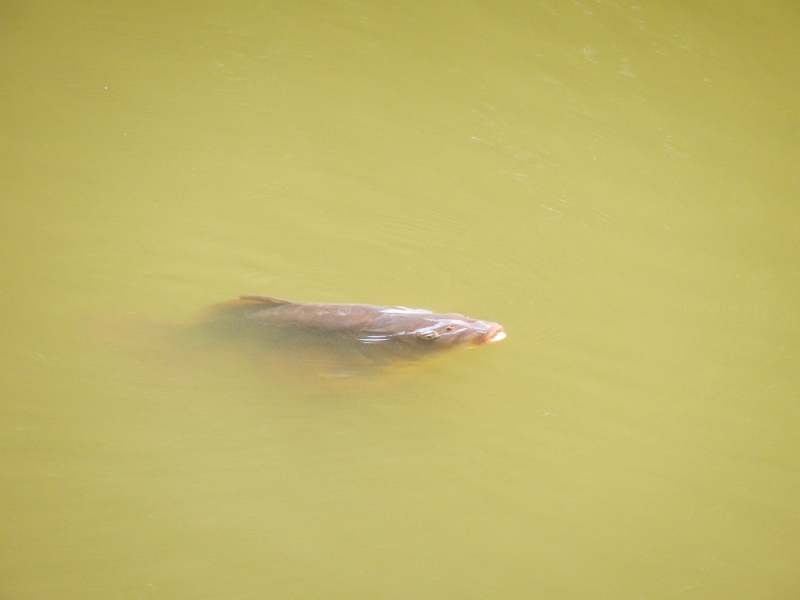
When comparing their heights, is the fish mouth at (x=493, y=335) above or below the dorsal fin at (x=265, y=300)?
above

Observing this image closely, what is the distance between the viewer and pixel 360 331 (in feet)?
11.5

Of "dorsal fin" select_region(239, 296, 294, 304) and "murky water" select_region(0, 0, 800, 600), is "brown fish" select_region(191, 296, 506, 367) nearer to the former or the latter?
"dorsal fin" select_region(239, 296, 294, 304)

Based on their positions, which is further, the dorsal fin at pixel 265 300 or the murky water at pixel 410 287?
the dorsal fin at pixel 265 300

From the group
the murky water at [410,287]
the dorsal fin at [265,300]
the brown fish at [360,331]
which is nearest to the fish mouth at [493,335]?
the brown fish at [360,331]

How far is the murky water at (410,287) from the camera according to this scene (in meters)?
3.27

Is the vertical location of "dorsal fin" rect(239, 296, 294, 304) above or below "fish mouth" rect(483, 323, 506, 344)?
below

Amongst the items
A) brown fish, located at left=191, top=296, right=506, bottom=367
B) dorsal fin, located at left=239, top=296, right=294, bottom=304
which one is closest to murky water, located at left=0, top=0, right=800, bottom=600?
brown fish, located at left=191, top=296, right=506, bottom=367

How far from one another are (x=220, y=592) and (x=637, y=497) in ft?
6.11

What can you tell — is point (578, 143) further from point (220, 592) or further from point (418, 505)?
point (220, 592)

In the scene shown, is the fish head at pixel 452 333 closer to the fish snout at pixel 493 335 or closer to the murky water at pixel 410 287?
the fish snout at pixel 493 335

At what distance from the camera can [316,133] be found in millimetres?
4715

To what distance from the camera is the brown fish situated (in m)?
3.51

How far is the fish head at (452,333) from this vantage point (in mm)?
3510

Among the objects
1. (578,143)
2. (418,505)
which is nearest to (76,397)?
(418,505)
